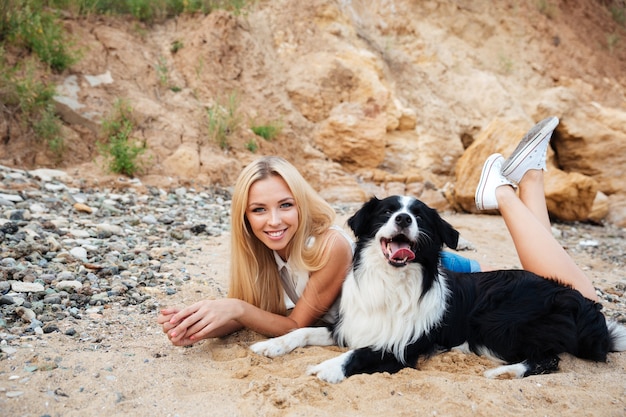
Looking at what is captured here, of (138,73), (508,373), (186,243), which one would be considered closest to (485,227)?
(186,243)

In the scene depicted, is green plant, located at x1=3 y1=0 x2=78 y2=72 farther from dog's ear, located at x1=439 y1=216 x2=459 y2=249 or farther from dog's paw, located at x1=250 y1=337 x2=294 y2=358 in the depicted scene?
dog's ear, located at x1=439 y1=216 x2=459 y2=249

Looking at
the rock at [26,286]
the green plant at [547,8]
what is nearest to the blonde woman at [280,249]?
the rock at [26,286]

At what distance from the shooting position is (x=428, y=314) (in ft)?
9.78

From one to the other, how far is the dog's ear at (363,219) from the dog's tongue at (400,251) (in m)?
0.24

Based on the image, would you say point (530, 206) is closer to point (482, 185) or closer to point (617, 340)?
point (482, 185)

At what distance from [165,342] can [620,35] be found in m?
16.1

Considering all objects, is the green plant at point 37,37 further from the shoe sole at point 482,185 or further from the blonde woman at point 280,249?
the shoe sole at point 482,185

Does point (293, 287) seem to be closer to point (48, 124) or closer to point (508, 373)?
point (508, 373)

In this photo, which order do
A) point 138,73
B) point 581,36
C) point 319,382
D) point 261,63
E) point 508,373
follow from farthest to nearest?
point 581,36 < point 261,63 < point 138,73 < point 508,373 < point 319,382

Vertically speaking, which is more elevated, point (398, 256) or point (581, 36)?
point (581, 36)

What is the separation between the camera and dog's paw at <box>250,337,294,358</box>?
9.85 feet

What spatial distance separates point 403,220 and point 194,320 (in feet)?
4.36

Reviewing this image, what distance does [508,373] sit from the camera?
2.79m

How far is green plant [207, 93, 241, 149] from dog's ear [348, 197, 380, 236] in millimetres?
6035
